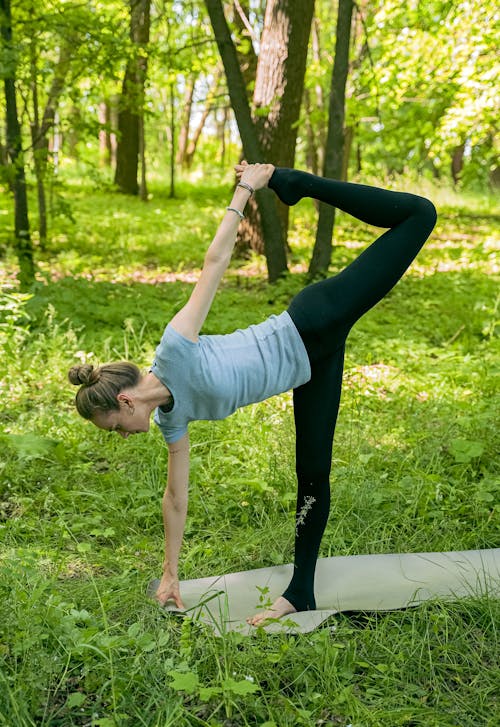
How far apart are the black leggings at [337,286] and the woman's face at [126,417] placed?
68cm

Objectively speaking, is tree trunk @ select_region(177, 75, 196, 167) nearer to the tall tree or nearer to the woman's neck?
the tall tree

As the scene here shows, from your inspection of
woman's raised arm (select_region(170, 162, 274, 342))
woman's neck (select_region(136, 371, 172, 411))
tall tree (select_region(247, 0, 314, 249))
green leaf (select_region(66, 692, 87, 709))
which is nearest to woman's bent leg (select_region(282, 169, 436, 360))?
woman's raised arm (select_region(170, 162, 274, 342))

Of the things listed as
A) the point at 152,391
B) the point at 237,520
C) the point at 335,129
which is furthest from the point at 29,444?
the point at 335,129

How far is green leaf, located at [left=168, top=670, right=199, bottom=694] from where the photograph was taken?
7.20 feet

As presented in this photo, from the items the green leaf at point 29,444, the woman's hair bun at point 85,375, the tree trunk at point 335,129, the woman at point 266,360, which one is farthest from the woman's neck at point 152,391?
the tree trunk at point 335,129

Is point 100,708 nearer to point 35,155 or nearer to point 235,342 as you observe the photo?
point 235,342

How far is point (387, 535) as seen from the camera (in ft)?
12.0

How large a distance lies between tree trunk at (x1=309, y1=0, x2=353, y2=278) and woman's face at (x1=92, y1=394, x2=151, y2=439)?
490 cm

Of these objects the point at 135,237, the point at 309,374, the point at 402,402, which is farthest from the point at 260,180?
the point at 135,237

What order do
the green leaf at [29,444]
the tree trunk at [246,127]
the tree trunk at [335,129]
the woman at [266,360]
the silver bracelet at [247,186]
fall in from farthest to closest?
1. the tree trunk at [246,127]
2. the tree trunk at [335,129]
3. the green leaf at [29,444]
4. the silver bracelet at [247,186]
5. the woman at [266,360]

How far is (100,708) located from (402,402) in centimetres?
323

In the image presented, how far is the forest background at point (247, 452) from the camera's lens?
2.44 m

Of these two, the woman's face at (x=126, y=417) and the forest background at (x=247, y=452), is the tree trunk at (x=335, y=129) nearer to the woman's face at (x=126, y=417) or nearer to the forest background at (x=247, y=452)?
the forest background at (x=247, y=452)

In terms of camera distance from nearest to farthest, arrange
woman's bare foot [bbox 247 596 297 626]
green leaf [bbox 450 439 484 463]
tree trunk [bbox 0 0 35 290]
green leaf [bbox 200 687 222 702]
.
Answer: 1. green leaf [bbox 200 687 222 702]
2. woman's bare foot [bbox 247 596 297 626]
3. green leaf [bbox 450 439 484 463]
4. tree trunk [bbox 0 0 35 290]
